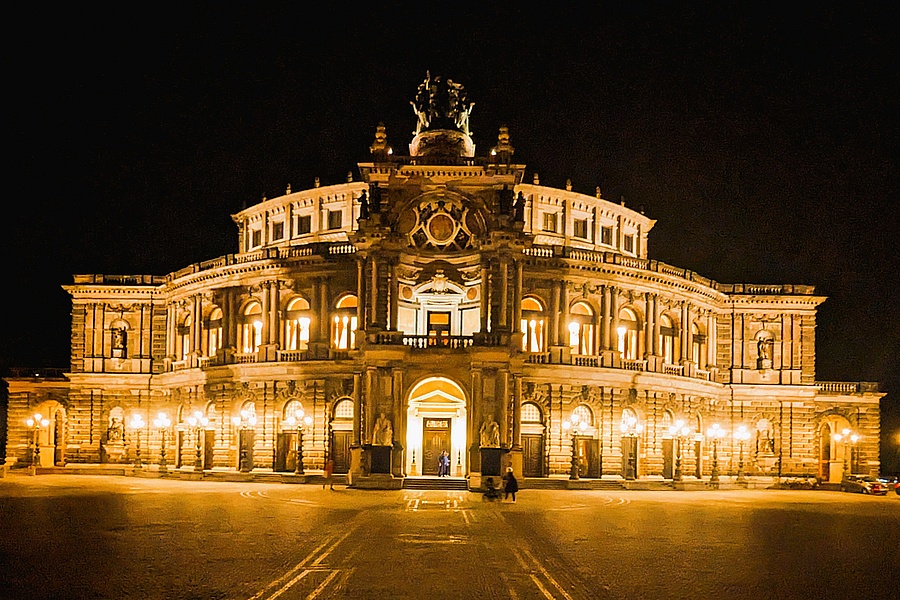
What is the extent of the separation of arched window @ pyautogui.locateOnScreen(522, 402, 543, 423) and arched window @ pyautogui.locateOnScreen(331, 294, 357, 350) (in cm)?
1218

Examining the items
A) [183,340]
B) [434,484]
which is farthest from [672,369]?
[183,340]

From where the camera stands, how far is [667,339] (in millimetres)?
71125

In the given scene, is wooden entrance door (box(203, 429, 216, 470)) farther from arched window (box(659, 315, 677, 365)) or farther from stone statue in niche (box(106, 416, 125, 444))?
arched window (box(659, 315, 677, 365))

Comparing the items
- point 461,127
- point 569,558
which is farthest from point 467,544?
point 461,127

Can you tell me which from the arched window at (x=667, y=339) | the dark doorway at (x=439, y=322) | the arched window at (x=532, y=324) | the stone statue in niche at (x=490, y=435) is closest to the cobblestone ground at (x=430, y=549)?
the stone statue in niche at (x=490, y=435)

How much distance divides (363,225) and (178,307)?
22274 mm

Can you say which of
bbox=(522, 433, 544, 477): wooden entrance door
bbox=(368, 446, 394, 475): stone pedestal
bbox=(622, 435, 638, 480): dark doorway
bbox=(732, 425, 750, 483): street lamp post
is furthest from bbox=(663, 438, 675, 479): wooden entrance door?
bbox=(368, 446, 394, 475): stone pedestal

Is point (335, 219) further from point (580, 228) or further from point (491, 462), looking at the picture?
point (491, 462)

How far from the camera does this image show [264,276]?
68.1 metres

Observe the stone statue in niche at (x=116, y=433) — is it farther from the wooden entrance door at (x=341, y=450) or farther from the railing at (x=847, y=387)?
the railing at (x=847, y=387)

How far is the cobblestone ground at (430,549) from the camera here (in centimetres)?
1998

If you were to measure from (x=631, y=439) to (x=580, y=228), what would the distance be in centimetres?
1793

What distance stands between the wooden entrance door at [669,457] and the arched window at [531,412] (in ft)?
35.0

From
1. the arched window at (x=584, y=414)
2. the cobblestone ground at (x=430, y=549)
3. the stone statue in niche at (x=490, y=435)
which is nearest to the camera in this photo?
the cobblestone ground at (x=430, y=549)
